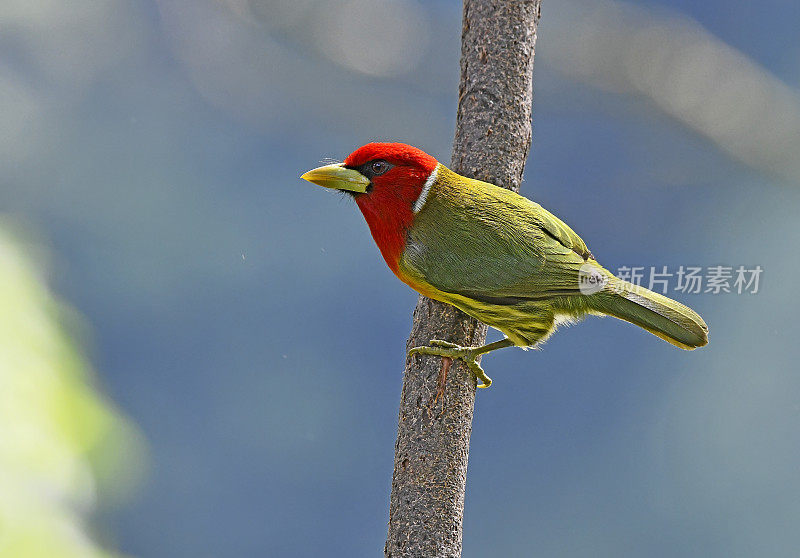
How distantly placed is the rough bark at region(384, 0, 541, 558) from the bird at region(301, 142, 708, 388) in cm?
9

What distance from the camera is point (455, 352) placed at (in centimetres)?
203

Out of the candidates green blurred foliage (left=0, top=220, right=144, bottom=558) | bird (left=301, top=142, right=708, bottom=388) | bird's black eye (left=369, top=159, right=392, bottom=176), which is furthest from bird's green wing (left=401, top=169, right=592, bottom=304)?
green blurred foliage (left=0, top=220, right=144, bottom=558)

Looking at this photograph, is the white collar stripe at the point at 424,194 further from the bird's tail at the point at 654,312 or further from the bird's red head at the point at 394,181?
the bird's tail at the point at 654,312

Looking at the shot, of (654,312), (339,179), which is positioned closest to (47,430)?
(339,179)

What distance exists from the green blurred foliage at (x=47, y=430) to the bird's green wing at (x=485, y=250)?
1347 mm

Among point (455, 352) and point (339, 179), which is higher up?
point (339, 179)

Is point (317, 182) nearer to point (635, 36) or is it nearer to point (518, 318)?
point (518, 318)

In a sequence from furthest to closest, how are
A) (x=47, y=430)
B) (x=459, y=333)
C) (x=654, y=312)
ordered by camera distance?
(x=47, y=430) → (x=459, y=333) → (x=654, y=312)

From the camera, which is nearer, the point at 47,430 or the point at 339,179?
the point at 339,179

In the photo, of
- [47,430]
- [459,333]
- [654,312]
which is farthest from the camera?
[47,430]

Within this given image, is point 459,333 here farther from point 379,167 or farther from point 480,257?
point 379,167

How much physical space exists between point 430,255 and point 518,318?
0.93 ft

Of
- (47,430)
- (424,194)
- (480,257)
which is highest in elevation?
→ (424,194)

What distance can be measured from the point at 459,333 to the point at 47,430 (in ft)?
4.66
